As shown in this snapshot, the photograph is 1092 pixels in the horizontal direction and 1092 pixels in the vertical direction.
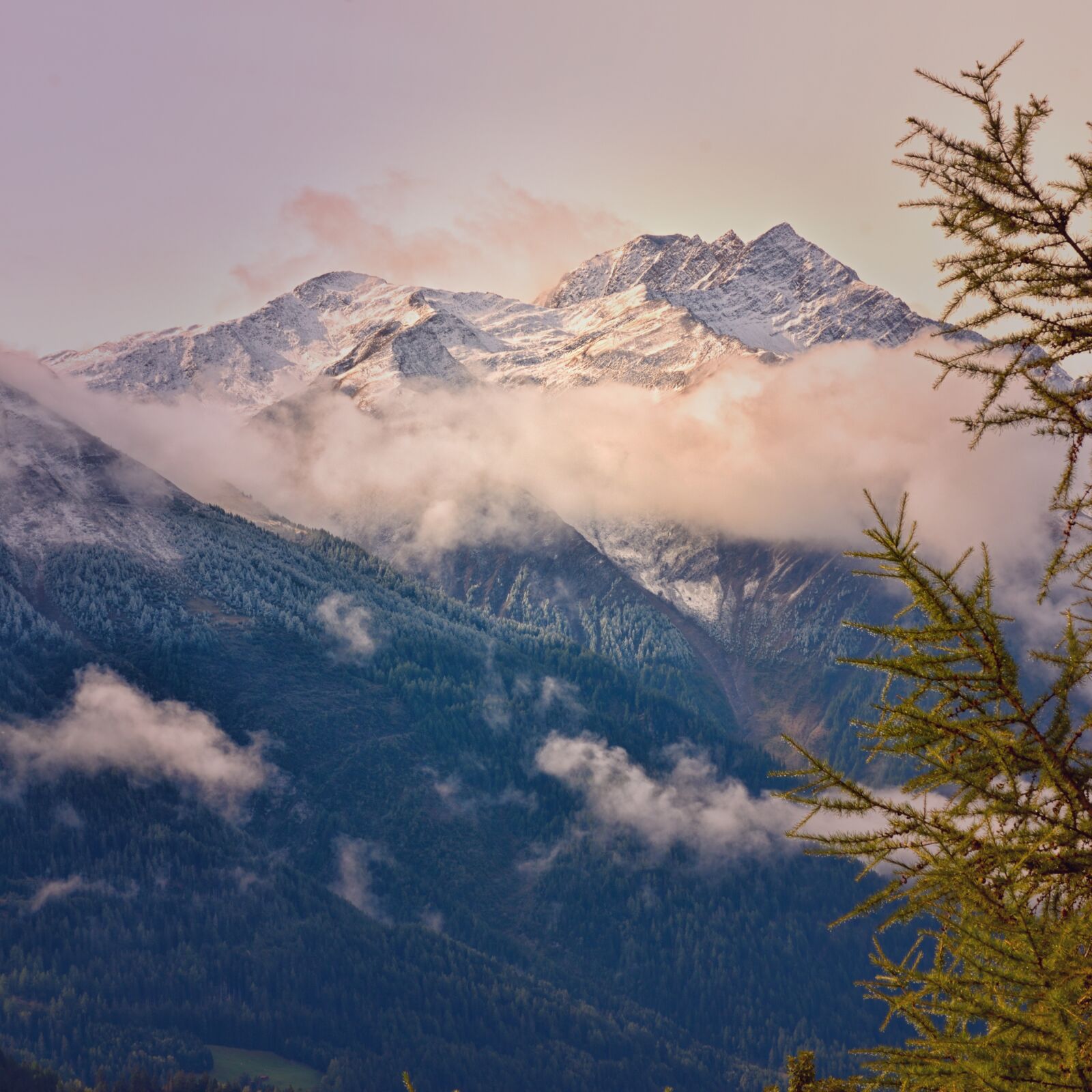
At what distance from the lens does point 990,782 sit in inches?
604

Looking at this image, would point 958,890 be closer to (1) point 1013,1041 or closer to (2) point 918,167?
(1) point 1013,1041

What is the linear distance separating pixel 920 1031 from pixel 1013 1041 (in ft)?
6.68

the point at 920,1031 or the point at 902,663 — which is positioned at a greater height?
the point at 902,663

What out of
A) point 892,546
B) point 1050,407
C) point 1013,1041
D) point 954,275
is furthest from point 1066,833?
point 954,275

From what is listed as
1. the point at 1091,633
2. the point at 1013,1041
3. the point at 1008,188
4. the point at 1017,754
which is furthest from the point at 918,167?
the point at 1013,1041

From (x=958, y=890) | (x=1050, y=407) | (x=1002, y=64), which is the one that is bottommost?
(x=958, y=890)

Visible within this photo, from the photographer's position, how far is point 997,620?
15.0m

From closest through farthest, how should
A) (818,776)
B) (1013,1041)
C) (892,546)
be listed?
(1013,1041), (892,546), (818,776)

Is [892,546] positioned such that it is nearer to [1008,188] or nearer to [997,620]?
[997,620]

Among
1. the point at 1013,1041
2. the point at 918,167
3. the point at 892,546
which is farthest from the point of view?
the point at 918,167

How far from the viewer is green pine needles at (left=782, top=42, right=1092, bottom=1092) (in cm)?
1348

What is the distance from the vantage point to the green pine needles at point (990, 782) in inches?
531

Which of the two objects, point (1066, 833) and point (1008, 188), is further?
point (1008, 188)

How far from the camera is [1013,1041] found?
13438mm
